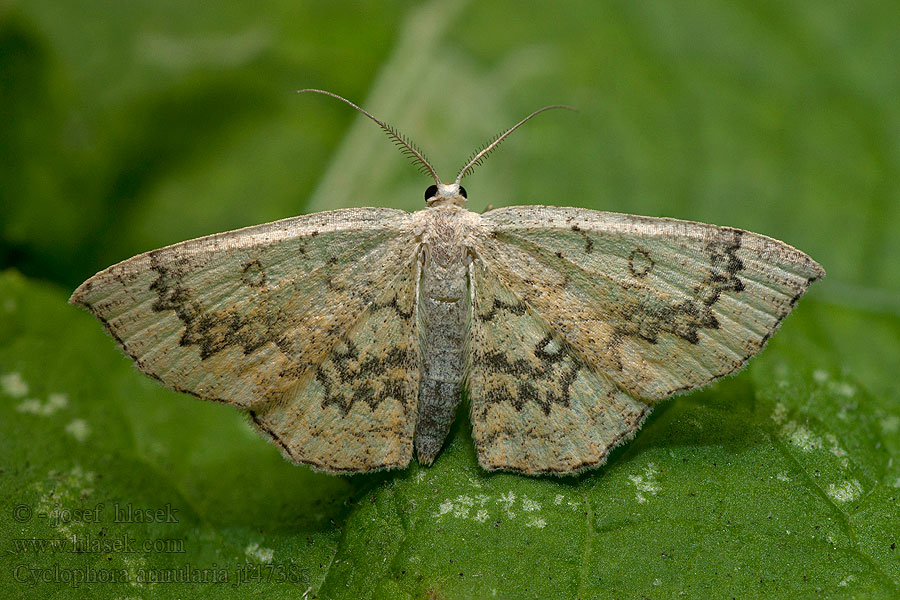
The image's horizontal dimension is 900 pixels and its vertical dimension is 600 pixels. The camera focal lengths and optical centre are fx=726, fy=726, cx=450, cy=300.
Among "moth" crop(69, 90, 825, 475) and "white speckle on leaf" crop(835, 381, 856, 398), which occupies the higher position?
"white speckle on leaf" crop(835, 381, 856, 398)

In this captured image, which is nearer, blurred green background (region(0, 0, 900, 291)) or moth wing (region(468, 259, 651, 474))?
moth wing (region(468, 259, 651, 474))

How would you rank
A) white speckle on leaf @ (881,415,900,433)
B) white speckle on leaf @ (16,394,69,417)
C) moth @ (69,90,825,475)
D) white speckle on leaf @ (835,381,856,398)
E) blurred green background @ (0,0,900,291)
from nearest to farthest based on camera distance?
moth @ (69,90,825,475), white speckle on leaf @ (881,415,900,433), white speckle on leaf @ (835,381,856,398), white speckle on leaf @ (16,394,69,417), blurred green background @ (0,0,900,291)

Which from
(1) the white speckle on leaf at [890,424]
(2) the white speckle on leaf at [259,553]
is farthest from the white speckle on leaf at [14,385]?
(1) the white speckle on leaf at [890,424]

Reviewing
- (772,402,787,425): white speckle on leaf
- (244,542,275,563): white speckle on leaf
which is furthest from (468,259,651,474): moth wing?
(244,542,275,563): white speckle on leaf

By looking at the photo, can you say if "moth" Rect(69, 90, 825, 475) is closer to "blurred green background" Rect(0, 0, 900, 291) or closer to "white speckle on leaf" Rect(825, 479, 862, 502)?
"white speckle on leaf" Rect(825, 479, 862, 502)

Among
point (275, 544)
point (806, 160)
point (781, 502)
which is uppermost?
point (806, 160)

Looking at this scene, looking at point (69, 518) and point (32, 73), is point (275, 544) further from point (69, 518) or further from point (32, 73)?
point (32, 73)

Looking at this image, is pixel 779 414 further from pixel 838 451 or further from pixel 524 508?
pixel 524 508

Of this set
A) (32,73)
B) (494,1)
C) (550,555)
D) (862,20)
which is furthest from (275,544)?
(862,20)
